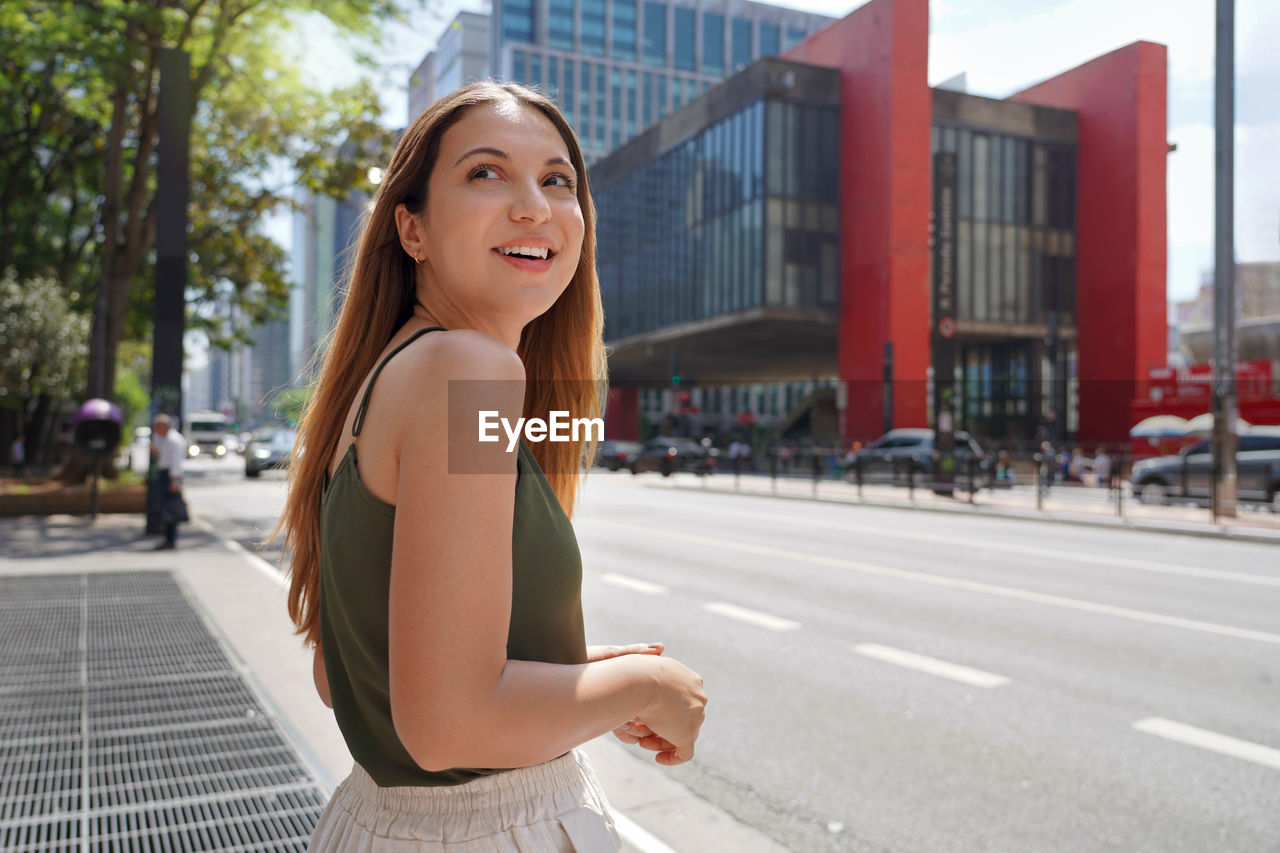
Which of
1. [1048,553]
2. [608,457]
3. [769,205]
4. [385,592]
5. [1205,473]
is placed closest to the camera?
[385,592]

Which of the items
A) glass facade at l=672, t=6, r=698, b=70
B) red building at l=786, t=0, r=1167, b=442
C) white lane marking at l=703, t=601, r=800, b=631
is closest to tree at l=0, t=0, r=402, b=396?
white lane marking at l=703, t=601, r=800, b=631

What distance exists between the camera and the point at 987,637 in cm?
731

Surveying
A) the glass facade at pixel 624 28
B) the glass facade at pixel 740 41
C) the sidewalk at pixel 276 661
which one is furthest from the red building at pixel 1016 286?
the glass facade at pixel 740 41

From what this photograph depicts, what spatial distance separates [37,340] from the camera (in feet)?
80.4

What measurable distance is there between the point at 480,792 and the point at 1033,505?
68.2 ft

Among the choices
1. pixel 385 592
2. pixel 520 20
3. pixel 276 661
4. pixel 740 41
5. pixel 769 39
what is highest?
pixel 769 39

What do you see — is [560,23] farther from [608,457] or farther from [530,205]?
[530,205]

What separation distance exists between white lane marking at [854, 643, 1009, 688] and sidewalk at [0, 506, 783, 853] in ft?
7.50

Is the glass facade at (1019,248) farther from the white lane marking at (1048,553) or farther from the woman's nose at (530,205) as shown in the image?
the woman's nose at (530,205)

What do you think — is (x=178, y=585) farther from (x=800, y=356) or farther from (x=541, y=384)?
(x=800, y=356)

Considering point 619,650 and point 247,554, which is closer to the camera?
point 619,650

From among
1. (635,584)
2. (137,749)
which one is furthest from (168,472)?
(137,749)

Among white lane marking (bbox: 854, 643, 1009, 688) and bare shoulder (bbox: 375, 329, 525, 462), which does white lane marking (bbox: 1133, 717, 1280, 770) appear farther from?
bare shoulder (bbox: 375, 329, 525, 462)

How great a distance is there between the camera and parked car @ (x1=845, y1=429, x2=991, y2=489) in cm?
2338
